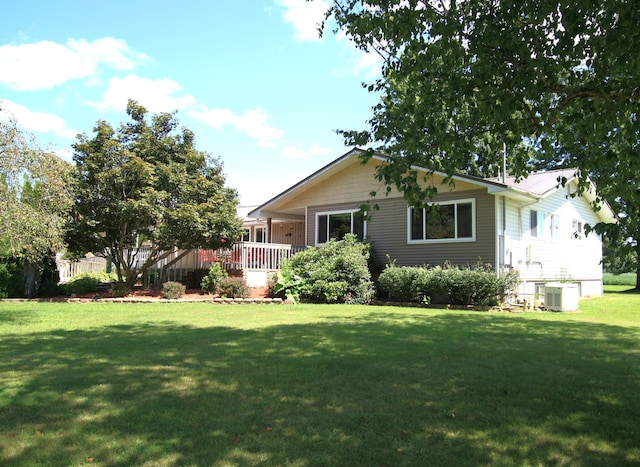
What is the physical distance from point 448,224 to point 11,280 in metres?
14.6

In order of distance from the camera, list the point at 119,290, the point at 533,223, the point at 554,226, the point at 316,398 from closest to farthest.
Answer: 1. the point at 316,398
2. the point at 119,290
3. the point at 533,223
4. the point at 554,226

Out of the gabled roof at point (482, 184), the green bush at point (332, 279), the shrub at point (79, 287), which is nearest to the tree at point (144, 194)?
the shrub at point (79, 287)

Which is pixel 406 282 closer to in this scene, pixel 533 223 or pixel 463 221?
pixel 463 221

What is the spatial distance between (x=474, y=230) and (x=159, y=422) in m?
13.9

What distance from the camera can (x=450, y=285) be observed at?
14.3 m

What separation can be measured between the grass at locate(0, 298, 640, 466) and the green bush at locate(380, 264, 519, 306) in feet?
17.6

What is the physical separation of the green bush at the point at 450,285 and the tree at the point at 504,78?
8.06 m

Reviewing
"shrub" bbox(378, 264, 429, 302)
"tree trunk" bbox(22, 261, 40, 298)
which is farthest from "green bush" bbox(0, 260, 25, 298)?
"shrub" bbox(378, 264, 429, 302)

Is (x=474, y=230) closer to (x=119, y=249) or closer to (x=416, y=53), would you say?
(x=416, y=53)

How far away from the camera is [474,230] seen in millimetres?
15977

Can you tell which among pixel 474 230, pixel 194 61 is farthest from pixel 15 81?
pixel 474 230

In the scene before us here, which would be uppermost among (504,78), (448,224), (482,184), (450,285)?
(482,184)

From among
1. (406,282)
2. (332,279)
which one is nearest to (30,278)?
(332,279)

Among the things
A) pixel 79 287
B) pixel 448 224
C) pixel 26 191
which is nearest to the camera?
pixel 26 191
